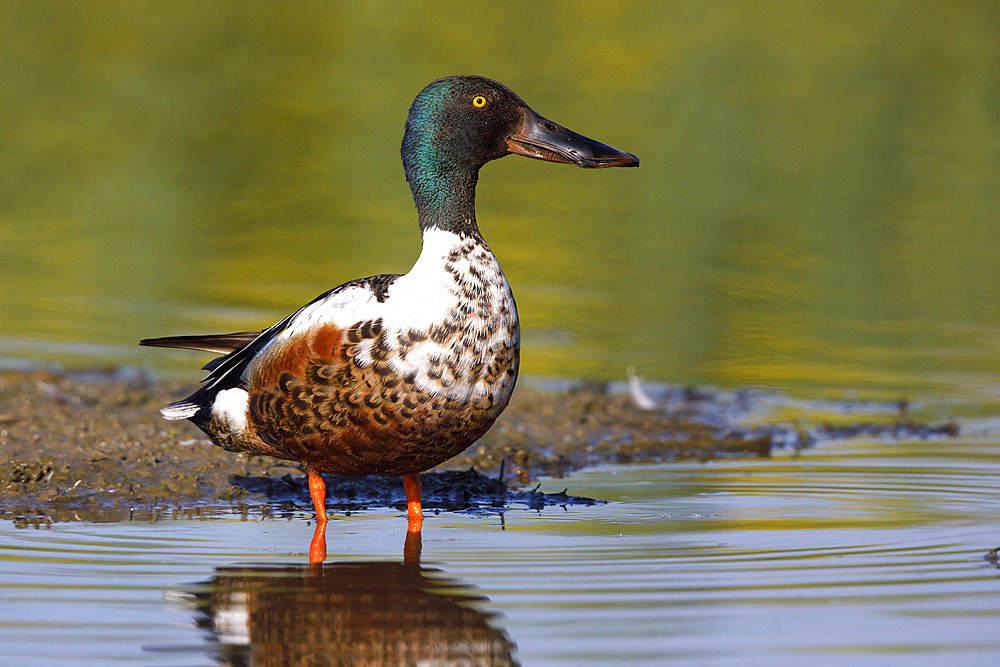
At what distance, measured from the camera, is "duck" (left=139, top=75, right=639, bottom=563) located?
5152 millimetres

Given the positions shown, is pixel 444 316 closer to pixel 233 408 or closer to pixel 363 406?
pixel 363 406

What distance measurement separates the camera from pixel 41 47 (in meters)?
19.3

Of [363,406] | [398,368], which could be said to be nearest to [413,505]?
[363,406]

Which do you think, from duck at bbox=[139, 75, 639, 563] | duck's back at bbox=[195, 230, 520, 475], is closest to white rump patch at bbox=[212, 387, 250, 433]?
duck at bbox=[139, 75, 639, 563]

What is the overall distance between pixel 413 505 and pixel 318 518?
380mm

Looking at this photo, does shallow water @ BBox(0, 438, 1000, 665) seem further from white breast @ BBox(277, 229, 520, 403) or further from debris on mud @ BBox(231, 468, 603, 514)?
white breast @ BBox(277, 229, 520, 403)

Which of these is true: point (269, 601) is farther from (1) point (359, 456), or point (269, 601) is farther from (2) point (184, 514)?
(2) point (184, 514)

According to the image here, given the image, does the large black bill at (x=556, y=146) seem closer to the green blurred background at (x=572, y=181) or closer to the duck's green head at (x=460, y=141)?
the duck's green head at (x=460, y=141)

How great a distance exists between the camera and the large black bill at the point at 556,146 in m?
5.73

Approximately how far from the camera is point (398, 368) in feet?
16.8

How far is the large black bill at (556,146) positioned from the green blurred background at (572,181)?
10.8 ft

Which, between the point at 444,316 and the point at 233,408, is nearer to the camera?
the point at 444,316

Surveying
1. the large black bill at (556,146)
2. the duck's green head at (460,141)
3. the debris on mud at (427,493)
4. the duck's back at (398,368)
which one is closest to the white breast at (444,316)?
the duck's back at (398,368)

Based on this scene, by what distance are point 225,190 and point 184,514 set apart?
911 centimetres
